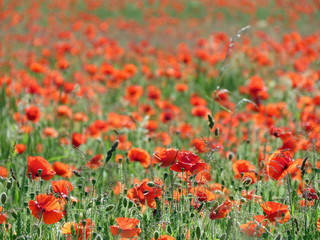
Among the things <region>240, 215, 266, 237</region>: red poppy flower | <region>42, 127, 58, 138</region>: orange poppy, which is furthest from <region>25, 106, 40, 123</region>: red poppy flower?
<region>240, 215, 266, 237</region>: red poppy flower

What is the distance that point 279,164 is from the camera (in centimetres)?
159

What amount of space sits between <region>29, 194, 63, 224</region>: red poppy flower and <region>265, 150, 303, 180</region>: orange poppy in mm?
751

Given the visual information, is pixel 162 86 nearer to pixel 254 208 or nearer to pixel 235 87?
pixel 235 87

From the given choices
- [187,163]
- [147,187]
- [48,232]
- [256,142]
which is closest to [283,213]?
[187,163]

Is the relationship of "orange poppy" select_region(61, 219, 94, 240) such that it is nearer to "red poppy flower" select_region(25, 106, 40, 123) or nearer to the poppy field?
the poppy field

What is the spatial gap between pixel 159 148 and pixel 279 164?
114cm

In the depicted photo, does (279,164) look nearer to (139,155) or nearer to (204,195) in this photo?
(204,195)

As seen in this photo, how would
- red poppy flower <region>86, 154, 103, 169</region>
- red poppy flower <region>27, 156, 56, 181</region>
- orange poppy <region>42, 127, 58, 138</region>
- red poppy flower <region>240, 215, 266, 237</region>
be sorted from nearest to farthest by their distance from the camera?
red poppy flower <region>240, 215, 266, 237</region> → red poppy flower <region>27, 156, 56, 181</region> → red poppy flower <region>86, 154, 103, 169</region> → orange poppy <region>42, 127, 58, 138</region>

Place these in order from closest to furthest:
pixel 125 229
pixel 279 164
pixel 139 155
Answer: pixel 125 229
pixel 279 164
pixel 139 155

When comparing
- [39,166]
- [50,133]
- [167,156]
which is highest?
[167,156]

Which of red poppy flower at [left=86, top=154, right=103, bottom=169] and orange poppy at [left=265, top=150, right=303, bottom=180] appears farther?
red poppy flower at [left=86, top=154, right=103, bottom=169]

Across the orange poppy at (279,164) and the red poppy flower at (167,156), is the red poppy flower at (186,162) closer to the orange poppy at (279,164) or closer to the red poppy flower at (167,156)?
the red poppy flower at (167,156)

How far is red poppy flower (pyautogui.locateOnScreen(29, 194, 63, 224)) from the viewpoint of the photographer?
1559mm

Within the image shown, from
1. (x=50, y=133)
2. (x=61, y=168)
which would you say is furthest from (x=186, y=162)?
(x=50, y=133)
